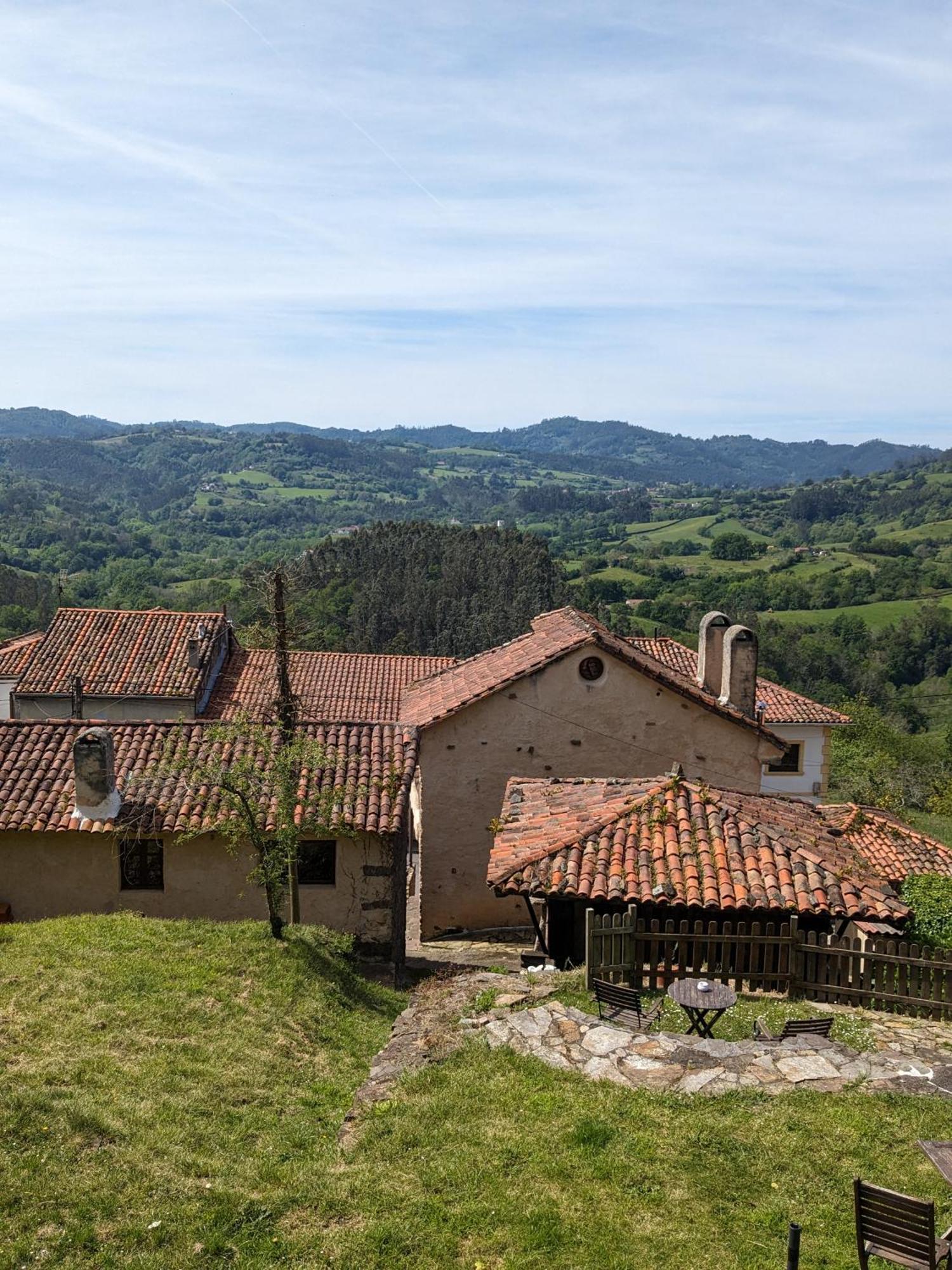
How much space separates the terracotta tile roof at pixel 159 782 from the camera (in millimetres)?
17766

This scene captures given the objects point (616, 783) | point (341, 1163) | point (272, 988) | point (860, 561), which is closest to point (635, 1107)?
point (341, 1163)

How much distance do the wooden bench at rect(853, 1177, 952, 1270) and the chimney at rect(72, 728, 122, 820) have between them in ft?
46.4

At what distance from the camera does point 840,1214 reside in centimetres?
810

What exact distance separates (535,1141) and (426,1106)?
138cm

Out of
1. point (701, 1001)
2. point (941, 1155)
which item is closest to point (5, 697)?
point (701, 1001)

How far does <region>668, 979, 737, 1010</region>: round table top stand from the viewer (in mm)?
11156

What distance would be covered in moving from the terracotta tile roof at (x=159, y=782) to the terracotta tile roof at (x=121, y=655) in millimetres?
17608

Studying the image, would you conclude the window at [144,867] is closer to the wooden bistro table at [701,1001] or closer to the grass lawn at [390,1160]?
the grass lawn at [390,1160]

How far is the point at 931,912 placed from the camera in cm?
1791

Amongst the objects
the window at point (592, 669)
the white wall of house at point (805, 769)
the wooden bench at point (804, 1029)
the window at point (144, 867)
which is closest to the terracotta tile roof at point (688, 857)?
the wooden bench at point (804, 1029)

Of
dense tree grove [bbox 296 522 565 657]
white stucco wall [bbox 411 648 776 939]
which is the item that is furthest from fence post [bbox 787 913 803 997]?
dense tree grove [bbox 296 522 565 657]

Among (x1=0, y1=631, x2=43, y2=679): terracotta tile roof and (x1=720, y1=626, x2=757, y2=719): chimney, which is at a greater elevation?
(x1=720, y1=626, x2=757, y2=719): chimney

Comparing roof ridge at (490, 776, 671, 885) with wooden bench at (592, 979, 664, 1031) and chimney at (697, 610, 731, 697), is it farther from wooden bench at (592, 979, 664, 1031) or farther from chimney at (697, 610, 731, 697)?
chimney at (697, 610, 731, 697)

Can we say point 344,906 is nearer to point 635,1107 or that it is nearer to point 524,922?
point 524,922
